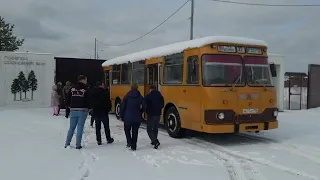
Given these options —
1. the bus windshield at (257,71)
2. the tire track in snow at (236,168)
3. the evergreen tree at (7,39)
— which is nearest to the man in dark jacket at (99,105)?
the tire track in snow at (236,168)

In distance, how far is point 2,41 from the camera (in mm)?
45500

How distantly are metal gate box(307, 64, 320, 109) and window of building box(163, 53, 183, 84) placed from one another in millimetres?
15018

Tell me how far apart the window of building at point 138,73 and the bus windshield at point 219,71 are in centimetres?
464

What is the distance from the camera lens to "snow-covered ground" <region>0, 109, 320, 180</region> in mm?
7270

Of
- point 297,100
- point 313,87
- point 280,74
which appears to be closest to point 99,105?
point 280,74

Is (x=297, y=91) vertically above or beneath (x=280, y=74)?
beneath

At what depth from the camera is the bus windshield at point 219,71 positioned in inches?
418

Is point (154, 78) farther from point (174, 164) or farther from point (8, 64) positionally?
point (8, 64)

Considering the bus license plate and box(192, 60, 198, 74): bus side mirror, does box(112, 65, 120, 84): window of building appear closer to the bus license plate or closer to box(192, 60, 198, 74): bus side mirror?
box(192, 60, 198, 74): bus side mirror

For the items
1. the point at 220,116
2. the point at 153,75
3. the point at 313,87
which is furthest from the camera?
the point at 313,87

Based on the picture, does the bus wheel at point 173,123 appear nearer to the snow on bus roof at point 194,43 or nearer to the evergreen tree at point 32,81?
the snow on bus roof at point 194,43

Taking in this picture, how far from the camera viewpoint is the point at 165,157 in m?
8.94

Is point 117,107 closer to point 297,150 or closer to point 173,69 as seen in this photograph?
point 173,69

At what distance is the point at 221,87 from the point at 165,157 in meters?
2.73
